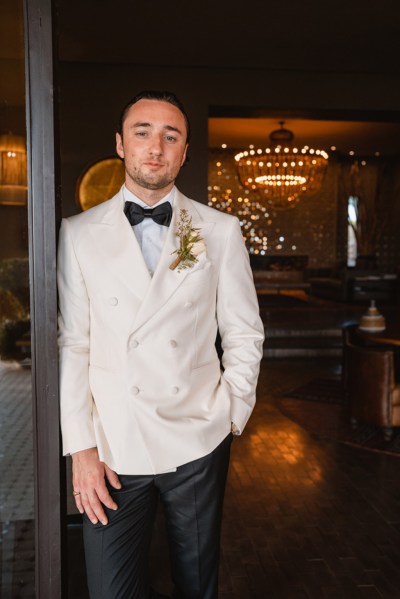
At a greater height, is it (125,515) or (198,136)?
(198,136)

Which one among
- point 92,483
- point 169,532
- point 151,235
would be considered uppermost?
point 151,235

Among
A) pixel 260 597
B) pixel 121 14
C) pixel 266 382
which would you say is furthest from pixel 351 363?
pixel 121 14

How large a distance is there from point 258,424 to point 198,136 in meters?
3.55

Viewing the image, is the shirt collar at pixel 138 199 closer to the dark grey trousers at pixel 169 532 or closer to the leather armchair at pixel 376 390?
the dark grey trousers at pixel 169 532

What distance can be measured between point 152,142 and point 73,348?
25.2 inches

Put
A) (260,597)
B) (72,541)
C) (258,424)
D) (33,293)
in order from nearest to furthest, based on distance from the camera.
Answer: (33,293)
(260,597)
(72,541)
(258,424)

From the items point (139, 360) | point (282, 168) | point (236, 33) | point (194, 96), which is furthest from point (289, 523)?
point (282, 168)

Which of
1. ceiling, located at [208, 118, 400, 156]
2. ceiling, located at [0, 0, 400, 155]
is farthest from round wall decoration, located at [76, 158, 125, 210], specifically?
ceiling, located at [208, 118, 400, 156]

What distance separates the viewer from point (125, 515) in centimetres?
179

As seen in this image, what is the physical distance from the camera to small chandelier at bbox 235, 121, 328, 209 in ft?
31.9

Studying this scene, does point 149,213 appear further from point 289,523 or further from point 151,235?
point 289,523

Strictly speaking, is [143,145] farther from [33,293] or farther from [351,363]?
[351,363]

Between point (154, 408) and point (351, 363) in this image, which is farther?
point (351, 363)

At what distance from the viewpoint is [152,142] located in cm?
174
